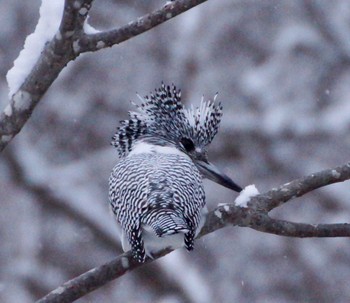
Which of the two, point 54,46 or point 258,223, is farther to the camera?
point 258,223

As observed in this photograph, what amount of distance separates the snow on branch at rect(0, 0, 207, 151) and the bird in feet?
1.21

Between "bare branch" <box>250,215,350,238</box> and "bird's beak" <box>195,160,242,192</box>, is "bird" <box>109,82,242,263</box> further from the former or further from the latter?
"bare branch" <box>250,215,350,238</box>

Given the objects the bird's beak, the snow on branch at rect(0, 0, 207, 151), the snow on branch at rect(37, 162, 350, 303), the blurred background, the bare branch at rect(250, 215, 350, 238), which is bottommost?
the blurred background

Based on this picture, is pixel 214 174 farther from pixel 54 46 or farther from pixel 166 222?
pixel 54 46

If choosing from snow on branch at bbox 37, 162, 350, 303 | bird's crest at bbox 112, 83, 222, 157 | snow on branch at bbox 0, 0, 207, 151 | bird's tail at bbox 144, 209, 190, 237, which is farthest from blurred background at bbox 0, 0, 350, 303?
snow on branch at bbox 0, 0, 207, 151

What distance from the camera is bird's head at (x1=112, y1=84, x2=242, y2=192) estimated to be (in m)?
3.16

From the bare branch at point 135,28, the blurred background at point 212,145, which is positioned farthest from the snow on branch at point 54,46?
the blurred background at point 212,145

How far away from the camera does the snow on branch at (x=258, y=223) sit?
96.5 inches

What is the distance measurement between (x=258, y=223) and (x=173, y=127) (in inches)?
28.3

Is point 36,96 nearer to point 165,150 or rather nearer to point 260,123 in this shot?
point 165,150

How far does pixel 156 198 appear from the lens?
8.32 ft

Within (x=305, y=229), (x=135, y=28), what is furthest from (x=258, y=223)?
(x=135, y=28)

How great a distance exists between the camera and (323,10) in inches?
271

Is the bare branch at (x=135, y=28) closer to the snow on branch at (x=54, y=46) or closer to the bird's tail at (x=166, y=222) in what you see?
the snow on branch at (x=54, y=46)
